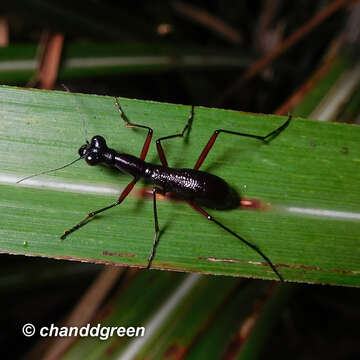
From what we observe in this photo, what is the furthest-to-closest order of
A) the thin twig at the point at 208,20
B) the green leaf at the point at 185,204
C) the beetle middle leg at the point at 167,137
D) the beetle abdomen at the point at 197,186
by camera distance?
1. the thin twig at the point at 208,20
2. the beetle middle leg at the point at 167,137
3. the beetle abdomen at the point at 197,186
4. the green leaf at the point at 185,204

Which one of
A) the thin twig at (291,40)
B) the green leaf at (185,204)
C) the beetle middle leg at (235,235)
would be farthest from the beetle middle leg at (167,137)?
the thin twig at (291,40)

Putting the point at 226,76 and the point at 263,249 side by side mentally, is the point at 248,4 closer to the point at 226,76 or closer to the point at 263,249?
the point at 226,76

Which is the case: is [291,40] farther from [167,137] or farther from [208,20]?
[167,137]

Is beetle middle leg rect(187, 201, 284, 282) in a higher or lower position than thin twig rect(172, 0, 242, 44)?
lower

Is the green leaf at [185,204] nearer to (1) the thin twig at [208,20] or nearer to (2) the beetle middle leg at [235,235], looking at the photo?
(2) the beetle middle leg at [235,235]

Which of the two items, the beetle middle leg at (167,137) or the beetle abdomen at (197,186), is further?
the beetle middle leg at (167,137)

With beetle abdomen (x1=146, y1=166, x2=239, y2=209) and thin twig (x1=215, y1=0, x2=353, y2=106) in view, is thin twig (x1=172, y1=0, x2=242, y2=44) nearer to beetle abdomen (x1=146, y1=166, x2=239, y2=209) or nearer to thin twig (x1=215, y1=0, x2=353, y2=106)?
thin twig (x1=215, y1=0, x2=353, y2=106)

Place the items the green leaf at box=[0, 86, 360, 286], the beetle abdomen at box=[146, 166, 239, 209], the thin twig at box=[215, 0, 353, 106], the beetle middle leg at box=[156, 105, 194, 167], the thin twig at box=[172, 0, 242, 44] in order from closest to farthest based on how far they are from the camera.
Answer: the green leaf at box=[0, 86, 360, 286] → the beetle abdomen at box=[146, 166, 239, 209] → the beetle middle leg at box=[156, 105, 194, 167] → the thin twig at box=[215, 0, 353, 106] → the thin twig at box=[172, 0, 242, 44]

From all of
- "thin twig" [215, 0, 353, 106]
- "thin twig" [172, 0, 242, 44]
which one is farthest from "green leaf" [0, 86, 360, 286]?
"thin twig" [172, 0, 242, 44]

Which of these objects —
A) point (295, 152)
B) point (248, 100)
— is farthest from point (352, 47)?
point (295, 152)
